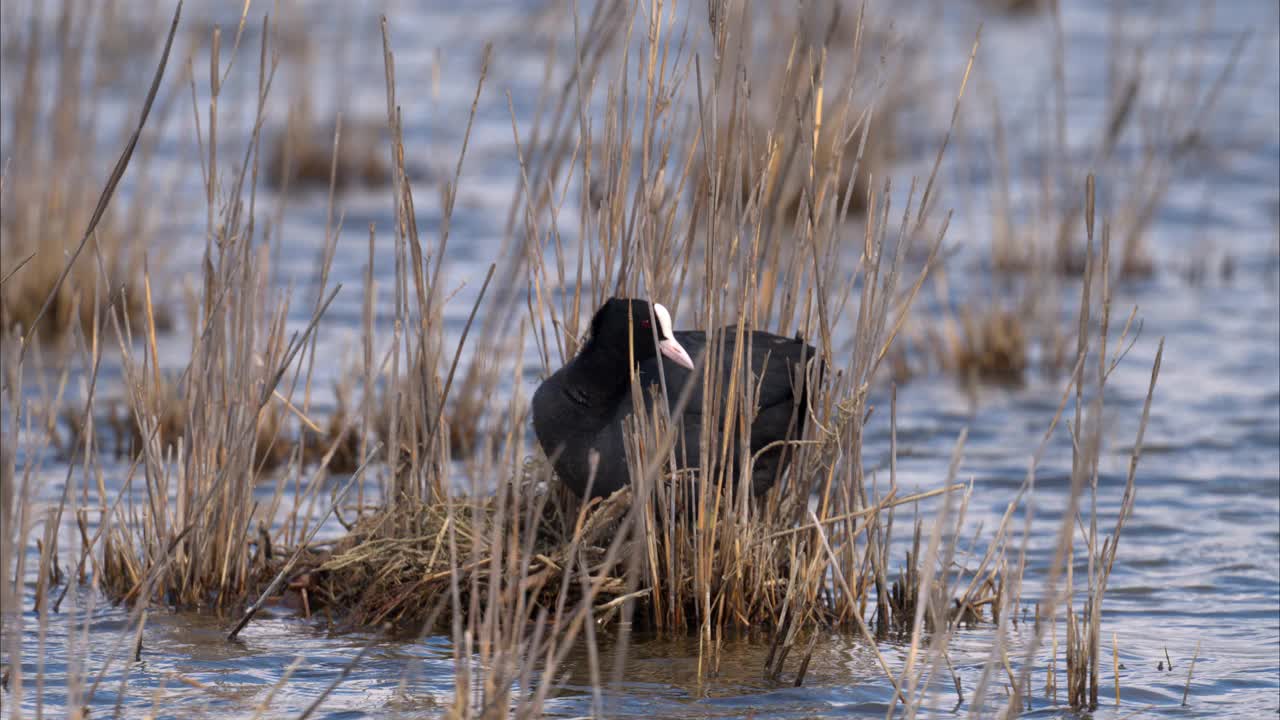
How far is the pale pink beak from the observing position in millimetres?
3830

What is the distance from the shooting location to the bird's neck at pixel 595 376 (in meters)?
4.01

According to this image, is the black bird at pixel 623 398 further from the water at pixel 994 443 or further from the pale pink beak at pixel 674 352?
the water at pixel 994 443

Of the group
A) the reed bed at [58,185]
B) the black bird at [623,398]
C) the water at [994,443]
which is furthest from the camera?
the reed bed at [58,185]

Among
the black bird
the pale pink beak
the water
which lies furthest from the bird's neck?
the water

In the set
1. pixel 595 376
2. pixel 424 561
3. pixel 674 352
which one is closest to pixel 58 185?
pixel 424 561

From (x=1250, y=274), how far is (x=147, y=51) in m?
5.50

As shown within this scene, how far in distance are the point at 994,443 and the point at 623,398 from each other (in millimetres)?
2755

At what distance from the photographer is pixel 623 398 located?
4082 mm

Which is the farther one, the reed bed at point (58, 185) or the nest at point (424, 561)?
the reed bed at point (58, 185)

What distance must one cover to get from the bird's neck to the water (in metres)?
0.58

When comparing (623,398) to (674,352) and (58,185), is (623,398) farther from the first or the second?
(58,185)

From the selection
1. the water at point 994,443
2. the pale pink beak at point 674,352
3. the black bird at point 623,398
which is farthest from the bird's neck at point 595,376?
the water at point 994,443

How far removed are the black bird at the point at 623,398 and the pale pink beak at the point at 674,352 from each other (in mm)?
73

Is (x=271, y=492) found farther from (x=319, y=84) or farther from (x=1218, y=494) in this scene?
(x=319, y=84)
